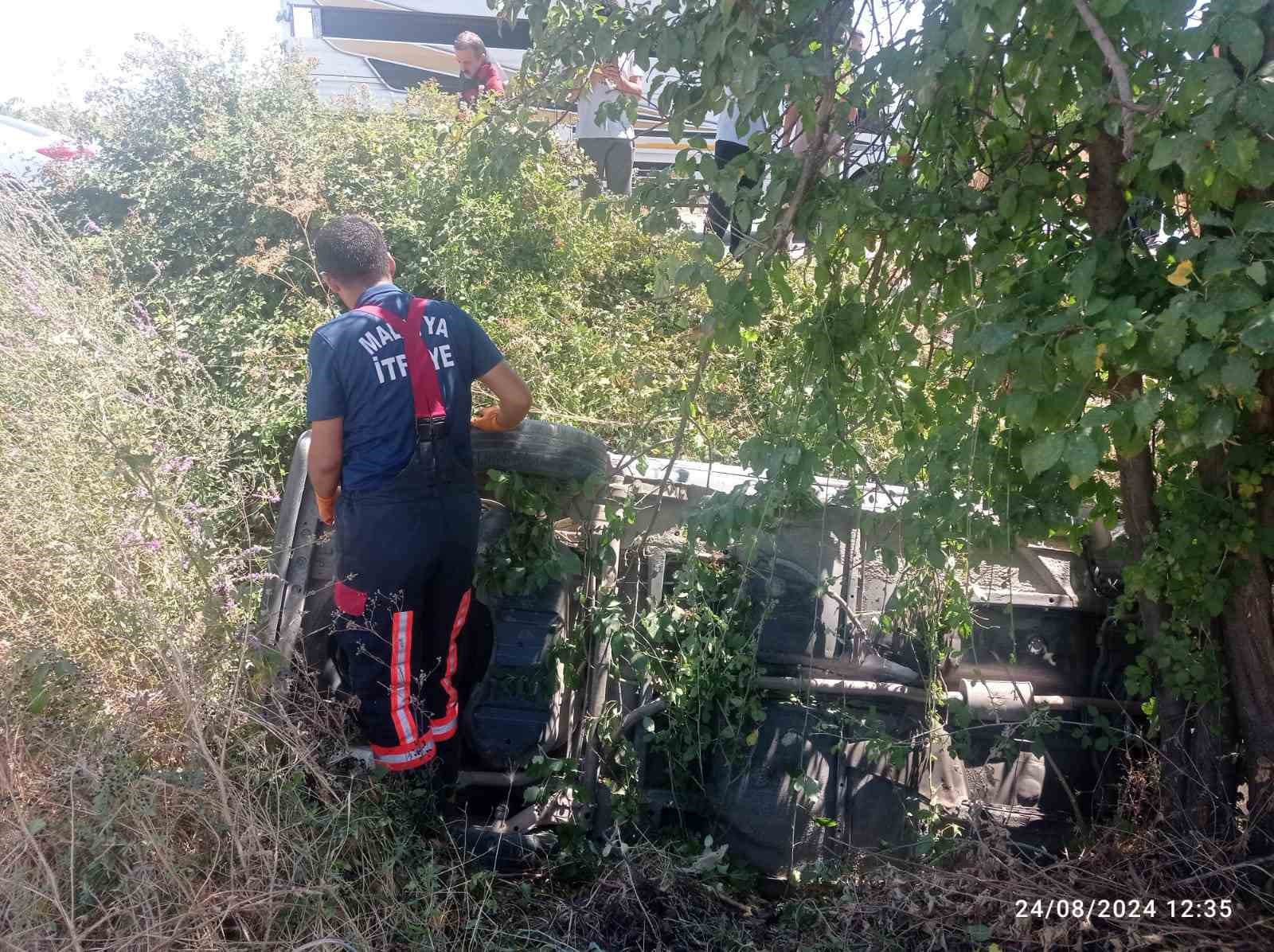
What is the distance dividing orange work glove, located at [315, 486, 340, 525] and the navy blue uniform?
56mm

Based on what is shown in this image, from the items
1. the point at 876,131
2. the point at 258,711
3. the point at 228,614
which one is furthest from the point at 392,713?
the point at 876,131

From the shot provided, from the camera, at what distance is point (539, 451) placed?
3.71 metres

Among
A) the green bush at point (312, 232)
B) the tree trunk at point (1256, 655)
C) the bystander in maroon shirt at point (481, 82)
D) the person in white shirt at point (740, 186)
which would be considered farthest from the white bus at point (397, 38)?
the tree trunk at point (1256, 655)

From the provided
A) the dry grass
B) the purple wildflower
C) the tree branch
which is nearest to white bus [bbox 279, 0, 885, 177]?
the purple wildflower

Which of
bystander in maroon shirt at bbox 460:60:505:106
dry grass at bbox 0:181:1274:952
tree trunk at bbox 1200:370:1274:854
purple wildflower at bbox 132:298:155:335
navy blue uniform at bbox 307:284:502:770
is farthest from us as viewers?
bystander in maroon shirt at bbox 460:60:505:106

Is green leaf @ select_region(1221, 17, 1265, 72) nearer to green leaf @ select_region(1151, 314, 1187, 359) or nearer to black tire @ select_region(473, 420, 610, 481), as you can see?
green leaf @ select_region(1151, 314, 1187, 359)

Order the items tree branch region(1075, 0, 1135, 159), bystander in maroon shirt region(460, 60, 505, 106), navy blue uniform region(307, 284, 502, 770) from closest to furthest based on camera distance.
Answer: tree branch region(1075, 0, 1135, 159), navy blue uniform region(307, 284, 502, 770), bystander in maroon shirt region(460, 60, 505, 106)

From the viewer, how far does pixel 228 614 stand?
145 inches

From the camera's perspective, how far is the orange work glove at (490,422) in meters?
3.66

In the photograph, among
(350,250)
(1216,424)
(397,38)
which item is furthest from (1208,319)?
(397,38)

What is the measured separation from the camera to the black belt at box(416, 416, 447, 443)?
3.38 meters

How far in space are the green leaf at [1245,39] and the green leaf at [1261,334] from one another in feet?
1.55

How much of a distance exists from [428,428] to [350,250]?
26.0 inches

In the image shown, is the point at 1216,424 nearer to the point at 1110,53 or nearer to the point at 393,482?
the point at 1110,53
